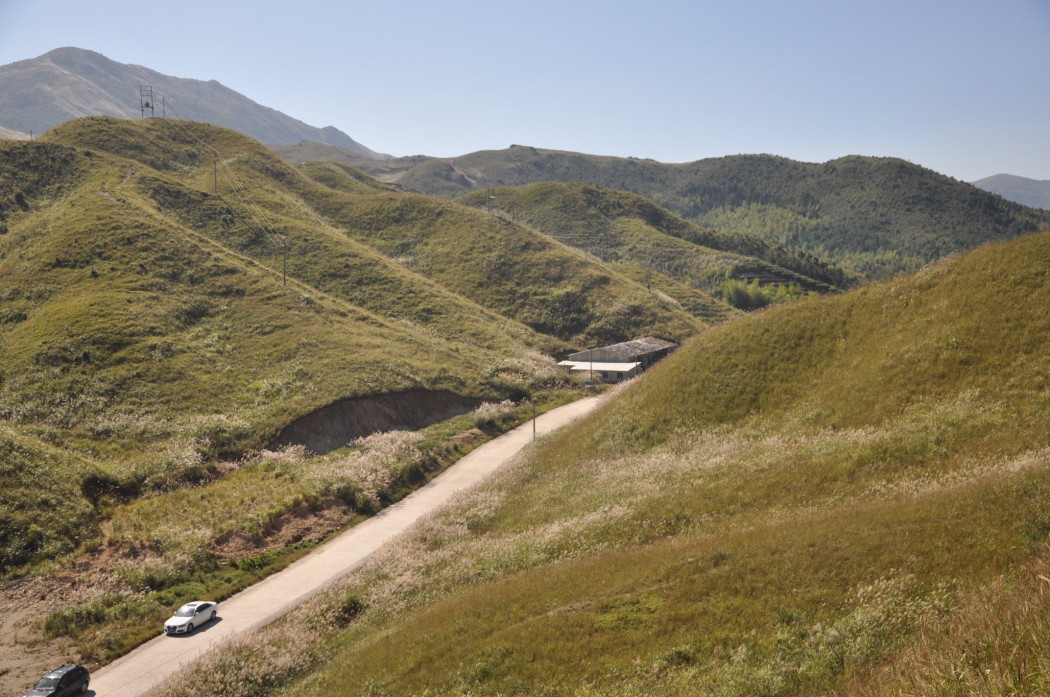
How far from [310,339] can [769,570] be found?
200 feet

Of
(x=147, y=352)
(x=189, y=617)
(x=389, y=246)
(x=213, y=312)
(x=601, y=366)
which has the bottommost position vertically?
(x=189, y=617)

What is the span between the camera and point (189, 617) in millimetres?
29375

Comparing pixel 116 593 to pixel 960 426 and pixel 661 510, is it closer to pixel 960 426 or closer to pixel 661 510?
pixel 661 510

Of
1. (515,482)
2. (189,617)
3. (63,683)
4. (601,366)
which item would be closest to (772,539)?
(515,482)

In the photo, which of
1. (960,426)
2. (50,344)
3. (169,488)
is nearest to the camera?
(960,426)

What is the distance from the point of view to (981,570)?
616 inches

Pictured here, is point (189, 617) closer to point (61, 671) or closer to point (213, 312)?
point (61, 671)

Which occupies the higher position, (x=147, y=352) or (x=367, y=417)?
(x=147, y=352)

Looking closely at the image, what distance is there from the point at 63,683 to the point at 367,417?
3742cm

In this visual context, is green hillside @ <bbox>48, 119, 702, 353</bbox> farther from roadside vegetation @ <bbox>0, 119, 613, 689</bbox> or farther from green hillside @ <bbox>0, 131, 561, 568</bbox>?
green hillside @ <bbox>0, 131, 561, 568</bbox>

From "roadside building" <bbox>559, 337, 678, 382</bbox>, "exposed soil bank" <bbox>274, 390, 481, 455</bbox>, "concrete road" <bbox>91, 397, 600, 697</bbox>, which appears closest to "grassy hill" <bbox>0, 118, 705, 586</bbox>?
"exposed soil bank" <bbox>274, 390, 481, 455</bbox>

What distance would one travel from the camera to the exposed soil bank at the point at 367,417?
55.2 m

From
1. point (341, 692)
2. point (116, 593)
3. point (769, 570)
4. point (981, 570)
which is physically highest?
point (981, 570)

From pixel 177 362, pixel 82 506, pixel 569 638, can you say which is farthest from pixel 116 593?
pixel 177 362
